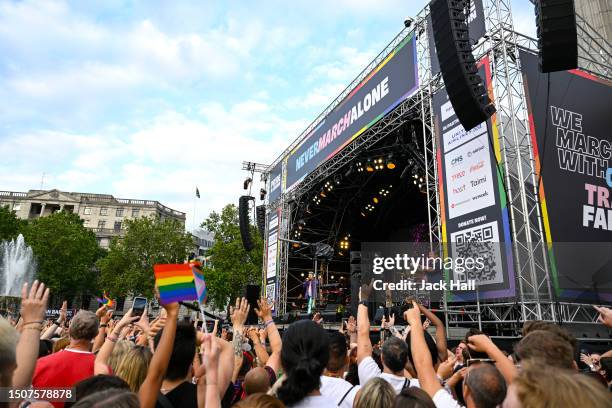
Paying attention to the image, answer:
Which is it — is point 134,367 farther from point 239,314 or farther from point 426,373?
point 426,373

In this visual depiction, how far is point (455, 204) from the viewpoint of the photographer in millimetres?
9273

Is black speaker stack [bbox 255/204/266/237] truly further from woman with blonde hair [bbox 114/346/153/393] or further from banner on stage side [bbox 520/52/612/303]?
woman with blonde hair [bbox 114/346/153/393]

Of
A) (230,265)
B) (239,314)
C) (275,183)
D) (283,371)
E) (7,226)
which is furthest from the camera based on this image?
(7,226)

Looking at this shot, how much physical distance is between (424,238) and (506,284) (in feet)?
36.5

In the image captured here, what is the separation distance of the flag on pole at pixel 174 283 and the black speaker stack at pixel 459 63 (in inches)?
253

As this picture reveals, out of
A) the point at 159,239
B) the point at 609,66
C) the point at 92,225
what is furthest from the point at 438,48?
the point at 92,225

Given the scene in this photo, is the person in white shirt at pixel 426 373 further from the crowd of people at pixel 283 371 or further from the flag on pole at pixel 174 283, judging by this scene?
the flag on pole at pixel 174 283

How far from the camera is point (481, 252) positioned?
842 centimetres

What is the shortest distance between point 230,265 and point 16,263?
19.6 m

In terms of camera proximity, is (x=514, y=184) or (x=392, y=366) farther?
(x=514, y=184)

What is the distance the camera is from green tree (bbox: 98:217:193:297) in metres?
33.8

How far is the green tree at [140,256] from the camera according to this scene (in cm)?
3384

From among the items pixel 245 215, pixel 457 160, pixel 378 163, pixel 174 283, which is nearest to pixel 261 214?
pixel 245 215

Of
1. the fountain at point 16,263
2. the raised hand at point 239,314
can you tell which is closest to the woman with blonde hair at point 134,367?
the raised hand at point 239,314
